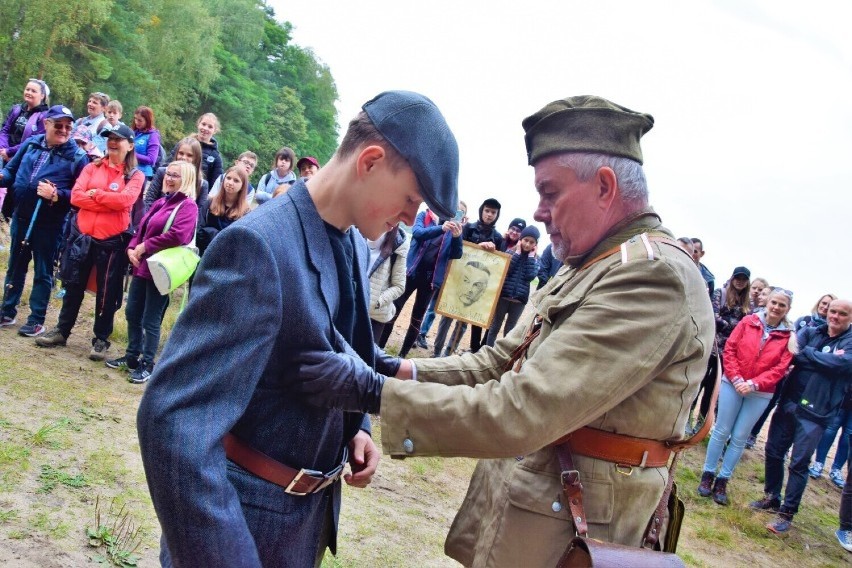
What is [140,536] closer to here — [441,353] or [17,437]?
[17,437]

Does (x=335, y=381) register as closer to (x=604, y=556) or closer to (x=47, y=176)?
(x=604, y=556)

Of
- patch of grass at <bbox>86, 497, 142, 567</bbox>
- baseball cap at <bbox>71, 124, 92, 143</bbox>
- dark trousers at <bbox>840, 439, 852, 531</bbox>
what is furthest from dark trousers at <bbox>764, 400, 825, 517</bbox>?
baseball cap at <bbox>71, 124, 92, 143</bbox>

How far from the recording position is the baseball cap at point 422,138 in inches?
69.3

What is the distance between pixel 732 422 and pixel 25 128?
30.0 feet

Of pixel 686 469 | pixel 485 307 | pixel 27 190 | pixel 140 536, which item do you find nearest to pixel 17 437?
pixel 140 536

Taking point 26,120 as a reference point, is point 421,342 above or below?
below

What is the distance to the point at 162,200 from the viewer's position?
6.38 metres

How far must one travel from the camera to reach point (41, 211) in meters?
6.81

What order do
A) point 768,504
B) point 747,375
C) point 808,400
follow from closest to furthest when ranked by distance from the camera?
point 808,400 → point 747,375 → point 768,504

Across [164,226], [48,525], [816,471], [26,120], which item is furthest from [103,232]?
[816,471]

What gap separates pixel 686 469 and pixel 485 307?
336 cm

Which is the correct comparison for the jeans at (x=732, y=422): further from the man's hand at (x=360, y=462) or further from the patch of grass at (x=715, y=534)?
the man's hand at (x=360, y=462)

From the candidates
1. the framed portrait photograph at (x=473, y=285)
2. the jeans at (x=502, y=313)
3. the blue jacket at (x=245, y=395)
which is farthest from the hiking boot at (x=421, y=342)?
the blue jacket at (x=245, y=395)

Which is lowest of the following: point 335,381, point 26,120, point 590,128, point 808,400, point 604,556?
point 604,556
